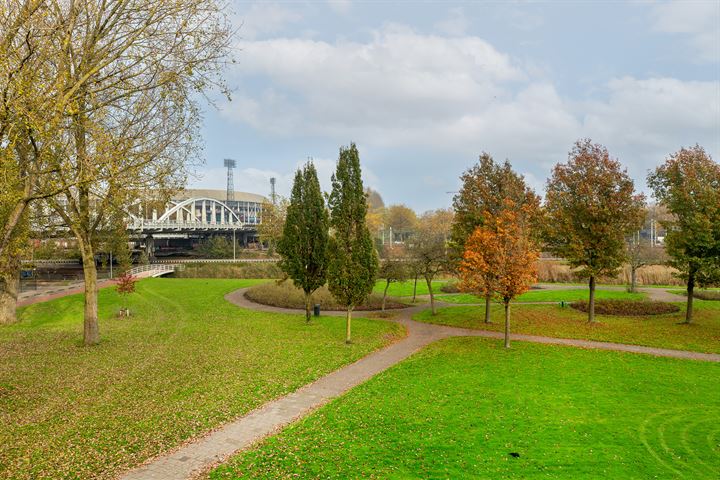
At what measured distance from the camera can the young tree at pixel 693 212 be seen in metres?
23.0

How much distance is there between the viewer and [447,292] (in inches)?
1640

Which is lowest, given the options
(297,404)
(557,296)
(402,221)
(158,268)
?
(297,404)

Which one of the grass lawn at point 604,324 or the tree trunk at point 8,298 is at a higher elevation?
the tree trunk at point 8,298

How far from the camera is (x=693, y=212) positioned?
78.0 ft

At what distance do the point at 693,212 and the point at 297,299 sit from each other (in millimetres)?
26059

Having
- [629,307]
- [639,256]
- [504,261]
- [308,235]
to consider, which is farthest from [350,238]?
[639,256]

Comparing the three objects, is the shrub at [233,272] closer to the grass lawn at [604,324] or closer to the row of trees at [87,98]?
the grass lawn at [604,324]

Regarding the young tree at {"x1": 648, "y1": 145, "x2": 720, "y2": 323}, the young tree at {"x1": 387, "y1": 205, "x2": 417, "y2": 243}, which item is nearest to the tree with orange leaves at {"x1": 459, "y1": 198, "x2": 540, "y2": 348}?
the young tree at {"x1": 648, "y1": 145, "x2": 720, "y2": 323}

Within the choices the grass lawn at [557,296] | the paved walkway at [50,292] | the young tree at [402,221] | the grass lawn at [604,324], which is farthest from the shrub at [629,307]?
the young tree at [402,221]

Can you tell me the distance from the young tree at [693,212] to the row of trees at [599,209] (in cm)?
4

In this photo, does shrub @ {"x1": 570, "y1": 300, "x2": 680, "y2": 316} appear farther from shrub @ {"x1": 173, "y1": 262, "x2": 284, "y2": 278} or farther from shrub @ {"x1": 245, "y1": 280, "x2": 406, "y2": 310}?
shrub @ {"x1": 173, "y1": 262, "x2": 284, "y2": 278}

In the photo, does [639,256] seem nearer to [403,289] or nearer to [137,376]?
[403,289]

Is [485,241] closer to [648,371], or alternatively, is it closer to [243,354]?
[648,371]

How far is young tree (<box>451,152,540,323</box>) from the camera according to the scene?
81.8 feet
